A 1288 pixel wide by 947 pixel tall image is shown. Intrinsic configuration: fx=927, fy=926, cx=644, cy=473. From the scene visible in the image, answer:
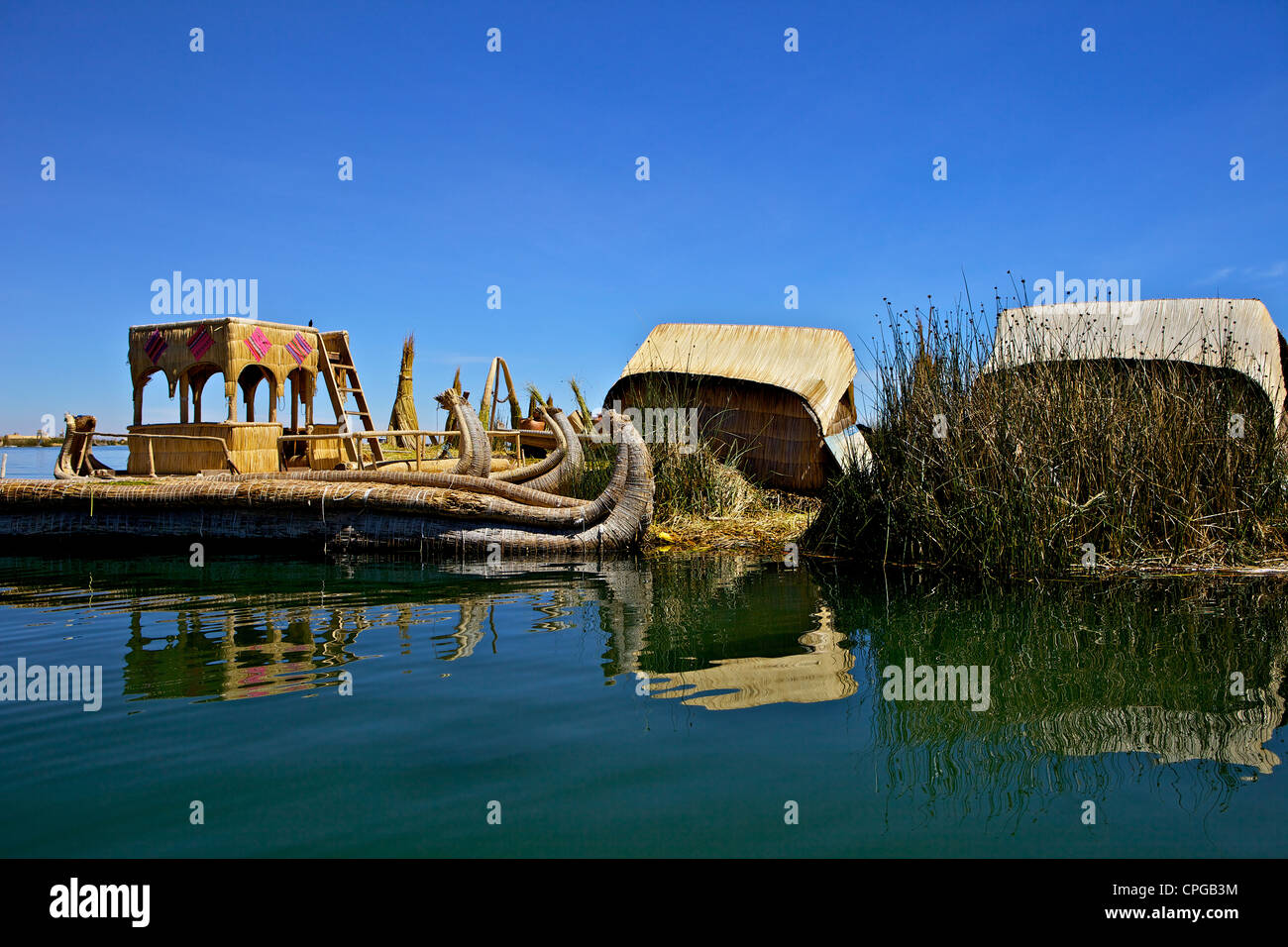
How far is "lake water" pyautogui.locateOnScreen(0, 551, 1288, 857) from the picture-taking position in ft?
8.61

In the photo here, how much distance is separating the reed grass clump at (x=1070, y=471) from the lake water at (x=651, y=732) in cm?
126

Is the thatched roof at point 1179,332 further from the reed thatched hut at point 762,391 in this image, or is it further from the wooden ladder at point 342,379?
the wooden ladder at point 342,379

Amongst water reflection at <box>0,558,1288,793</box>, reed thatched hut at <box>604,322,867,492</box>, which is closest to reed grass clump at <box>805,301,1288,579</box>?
water reflection at <box>0,558,1288,793</box>

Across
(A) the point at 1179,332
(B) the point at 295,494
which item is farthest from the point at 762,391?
(B) the point at 295,494

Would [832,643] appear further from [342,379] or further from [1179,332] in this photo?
[342,379]

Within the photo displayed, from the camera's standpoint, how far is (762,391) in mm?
13070

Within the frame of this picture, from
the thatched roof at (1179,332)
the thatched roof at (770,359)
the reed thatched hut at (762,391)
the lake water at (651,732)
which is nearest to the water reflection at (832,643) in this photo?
the lake water at (651,732)

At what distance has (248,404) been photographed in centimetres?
1588

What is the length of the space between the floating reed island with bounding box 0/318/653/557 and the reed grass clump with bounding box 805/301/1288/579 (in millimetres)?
2862

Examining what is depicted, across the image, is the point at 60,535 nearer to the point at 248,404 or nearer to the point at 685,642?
the point at 248,404

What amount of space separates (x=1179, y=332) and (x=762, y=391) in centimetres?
514

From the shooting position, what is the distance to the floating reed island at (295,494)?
9227mm

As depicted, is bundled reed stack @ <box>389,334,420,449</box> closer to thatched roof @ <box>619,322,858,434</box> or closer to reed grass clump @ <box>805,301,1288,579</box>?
thatched roof @ <box>619,322,858,434</box>
